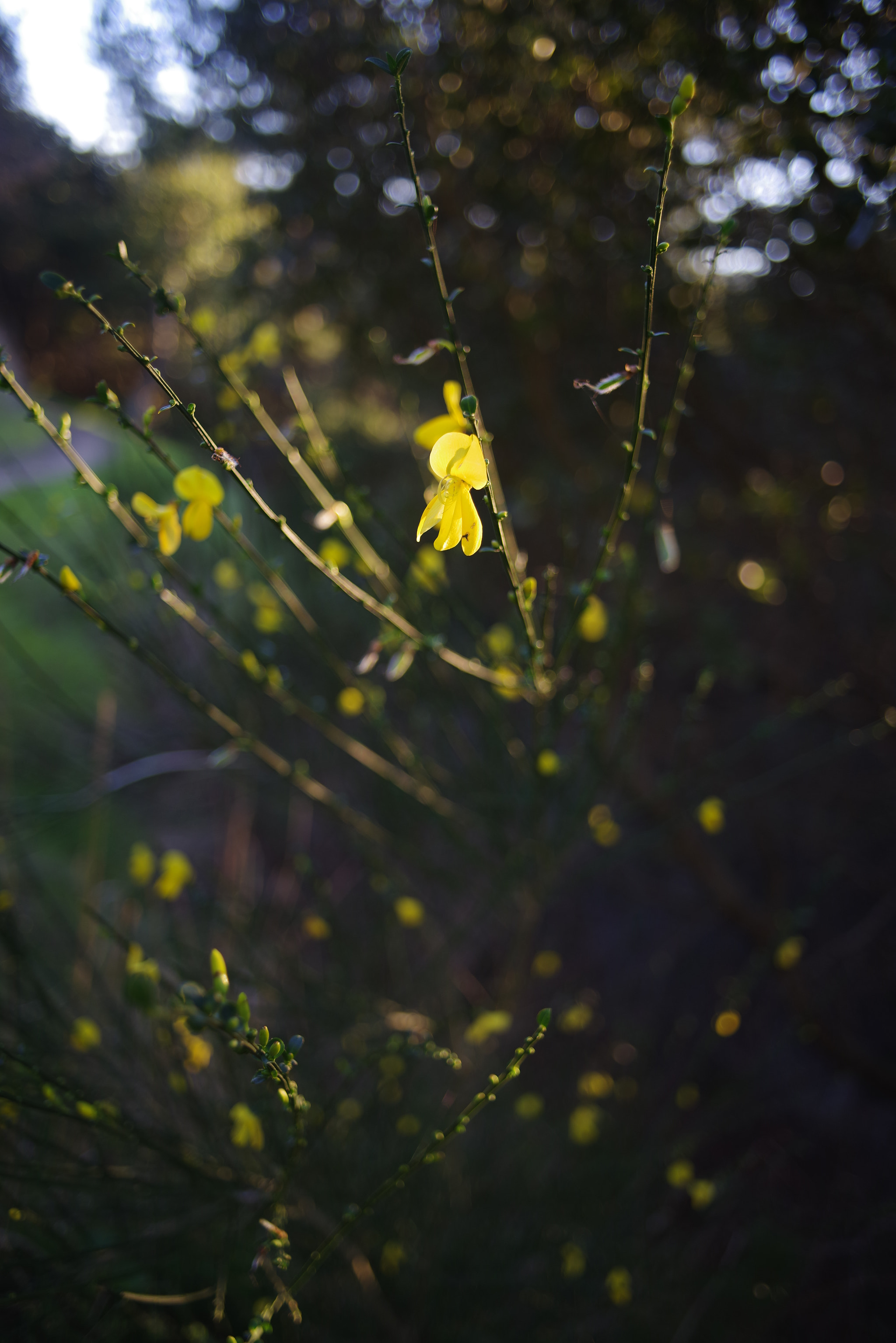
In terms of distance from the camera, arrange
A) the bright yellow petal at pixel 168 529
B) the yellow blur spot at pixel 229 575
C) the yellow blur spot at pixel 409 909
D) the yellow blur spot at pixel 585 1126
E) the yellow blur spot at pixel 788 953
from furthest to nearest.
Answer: the yellow blur spot at pixel 229 575, the yellow blur spot at pixel 585 1126, the yellow blur spot at pixel 788 953, the yellow blur spot at pixel 409 909, the bright yellow petal at pixel 168 529

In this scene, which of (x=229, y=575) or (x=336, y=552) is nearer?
(x=336, y=552)

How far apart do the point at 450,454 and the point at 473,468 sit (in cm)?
3

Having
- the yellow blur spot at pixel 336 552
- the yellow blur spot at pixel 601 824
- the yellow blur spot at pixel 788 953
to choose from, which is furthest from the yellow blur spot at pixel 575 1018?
the yellow blur spot at pixel 336 552

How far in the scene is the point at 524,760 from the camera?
1289 millimetres

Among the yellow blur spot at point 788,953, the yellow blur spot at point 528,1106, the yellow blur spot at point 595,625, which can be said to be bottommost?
the yellow blur spot at point 528,1106

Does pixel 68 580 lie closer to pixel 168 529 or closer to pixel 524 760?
pixel 168 529

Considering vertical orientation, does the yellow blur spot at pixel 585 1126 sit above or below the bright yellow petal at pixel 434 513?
below

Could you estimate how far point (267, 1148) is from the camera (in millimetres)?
1271

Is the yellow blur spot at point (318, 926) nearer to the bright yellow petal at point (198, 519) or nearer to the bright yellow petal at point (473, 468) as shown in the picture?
the bright yellow petal at point (198, 519)

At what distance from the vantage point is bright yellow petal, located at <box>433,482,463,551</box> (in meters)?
0.68

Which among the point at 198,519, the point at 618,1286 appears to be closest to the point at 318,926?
the point at 618,1286

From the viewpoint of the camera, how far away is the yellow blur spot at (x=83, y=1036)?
1393 millimetres

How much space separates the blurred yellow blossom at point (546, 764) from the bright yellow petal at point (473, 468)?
24.7 inches

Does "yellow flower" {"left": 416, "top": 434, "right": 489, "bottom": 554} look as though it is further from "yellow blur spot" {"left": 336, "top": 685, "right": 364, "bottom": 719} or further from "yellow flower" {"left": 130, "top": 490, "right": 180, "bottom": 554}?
"yellow blur spot" {"left": 336, "top": 685, "right": 364, "bottom": 719}
